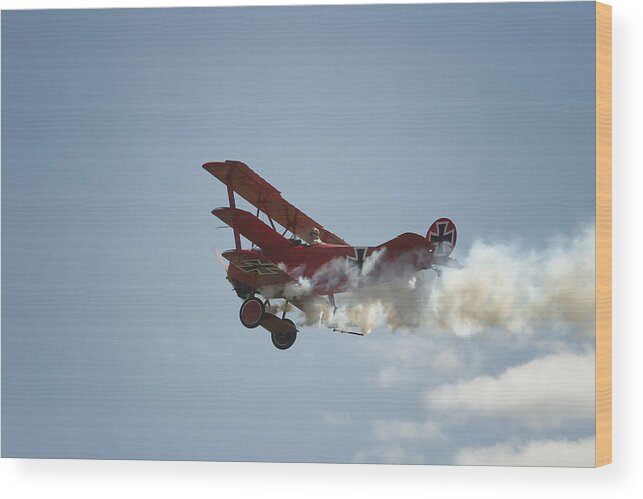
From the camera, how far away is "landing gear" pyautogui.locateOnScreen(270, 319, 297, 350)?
29.0 feet

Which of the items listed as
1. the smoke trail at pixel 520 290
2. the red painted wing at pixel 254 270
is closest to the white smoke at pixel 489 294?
the smoke trail at pixel 520 290

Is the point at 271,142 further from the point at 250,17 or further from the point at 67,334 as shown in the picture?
the point at 67,334

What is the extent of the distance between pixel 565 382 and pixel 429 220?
61.5 inches

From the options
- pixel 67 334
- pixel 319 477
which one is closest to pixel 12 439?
pixel 67 334

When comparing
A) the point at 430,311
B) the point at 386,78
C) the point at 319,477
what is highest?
the point at 386,78

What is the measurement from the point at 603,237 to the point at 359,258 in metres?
1.82

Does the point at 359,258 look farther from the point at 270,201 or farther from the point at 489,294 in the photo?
the point at 489,294

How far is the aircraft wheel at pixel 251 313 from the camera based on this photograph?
29.1 feet

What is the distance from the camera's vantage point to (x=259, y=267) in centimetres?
891

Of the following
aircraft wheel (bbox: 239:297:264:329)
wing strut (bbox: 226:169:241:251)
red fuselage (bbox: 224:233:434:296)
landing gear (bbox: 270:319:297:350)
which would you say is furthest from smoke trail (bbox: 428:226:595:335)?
wing strut (bbox: 226:169:241:251)

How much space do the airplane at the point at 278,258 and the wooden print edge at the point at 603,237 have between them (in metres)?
1.62

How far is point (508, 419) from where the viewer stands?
8.67 metres

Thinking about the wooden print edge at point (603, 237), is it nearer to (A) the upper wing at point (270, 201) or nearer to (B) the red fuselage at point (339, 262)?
(B) the red fuselage at point (339, 262)

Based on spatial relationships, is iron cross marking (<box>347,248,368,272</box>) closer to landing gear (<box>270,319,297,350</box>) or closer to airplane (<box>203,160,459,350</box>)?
airplane (<box>203,160,459,350</box>)
